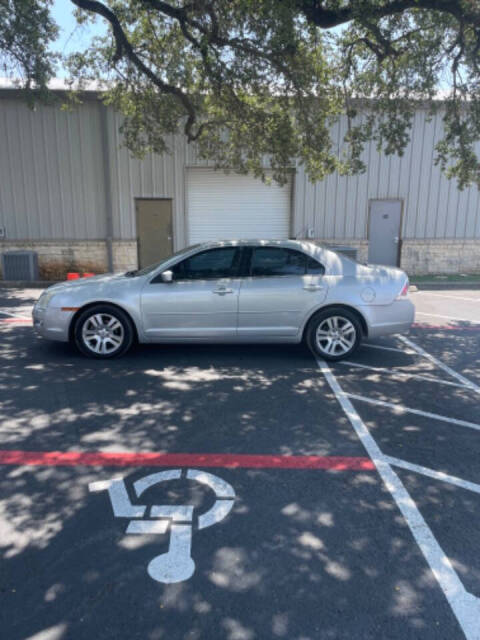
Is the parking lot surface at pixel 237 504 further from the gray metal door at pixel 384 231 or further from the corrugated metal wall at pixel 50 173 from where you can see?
the gray metal door at pixel 384 231

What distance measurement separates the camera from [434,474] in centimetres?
361

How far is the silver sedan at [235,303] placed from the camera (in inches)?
245

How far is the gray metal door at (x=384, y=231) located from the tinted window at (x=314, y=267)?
9.93 metres

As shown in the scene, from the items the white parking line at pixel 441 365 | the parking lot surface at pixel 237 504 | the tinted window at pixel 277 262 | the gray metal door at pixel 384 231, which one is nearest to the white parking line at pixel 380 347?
the white parking line at pixel 441 365

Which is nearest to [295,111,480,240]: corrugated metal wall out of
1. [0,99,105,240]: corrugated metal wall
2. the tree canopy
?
the tree canopy

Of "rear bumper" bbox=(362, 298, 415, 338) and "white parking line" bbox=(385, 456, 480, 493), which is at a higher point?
"rear bumper" bbox=(362, 298, 415, 338)

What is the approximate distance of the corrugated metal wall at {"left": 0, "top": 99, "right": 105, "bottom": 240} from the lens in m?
14.1

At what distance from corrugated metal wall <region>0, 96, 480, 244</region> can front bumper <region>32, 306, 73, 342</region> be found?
29.8 feet

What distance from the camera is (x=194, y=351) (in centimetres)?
689

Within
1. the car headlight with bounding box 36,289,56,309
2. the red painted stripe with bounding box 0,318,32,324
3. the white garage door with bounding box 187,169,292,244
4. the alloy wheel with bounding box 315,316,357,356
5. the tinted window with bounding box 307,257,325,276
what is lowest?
the red painted stripe with bounding box 0,318,32,324

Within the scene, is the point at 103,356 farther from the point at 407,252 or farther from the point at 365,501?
the point at 407,252

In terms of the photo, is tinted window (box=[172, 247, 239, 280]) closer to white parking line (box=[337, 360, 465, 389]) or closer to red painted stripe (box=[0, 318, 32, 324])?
white parking line (box=[337, 360, 465, 389])

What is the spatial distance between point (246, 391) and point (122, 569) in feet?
9.46

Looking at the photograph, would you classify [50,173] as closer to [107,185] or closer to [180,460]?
[107,185]
